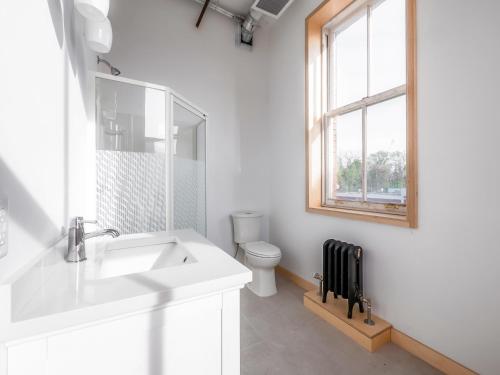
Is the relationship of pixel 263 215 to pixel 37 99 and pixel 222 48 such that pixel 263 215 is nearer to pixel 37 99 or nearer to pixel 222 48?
pixel 222 48

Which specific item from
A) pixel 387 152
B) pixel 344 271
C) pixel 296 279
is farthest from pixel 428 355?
pixel 387 152

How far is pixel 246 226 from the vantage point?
2510mm

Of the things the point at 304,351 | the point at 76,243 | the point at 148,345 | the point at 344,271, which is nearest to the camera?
the point at 148,345

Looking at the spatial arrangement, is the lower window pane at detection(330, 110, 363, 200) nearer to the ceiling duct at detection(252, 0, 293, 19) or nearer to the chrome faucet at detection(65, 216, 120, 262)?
the ceiling duct at detection(252, 0, 293, 19)

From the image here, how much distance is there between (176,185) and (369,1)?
218cm

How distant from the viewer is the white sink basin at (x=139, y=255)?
0.96m

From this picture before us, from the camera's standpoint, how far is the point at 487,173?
1.11m

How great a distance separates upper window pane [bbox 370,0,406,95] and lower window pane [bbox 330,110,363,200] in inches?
11.5

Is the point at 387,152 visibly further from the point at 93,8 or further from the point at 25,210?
the point at 25,210

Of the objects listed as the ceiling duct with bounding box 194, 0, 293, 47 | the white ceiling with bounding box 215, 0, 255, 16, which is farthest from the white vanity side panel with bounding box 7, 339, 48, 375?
the white ceiling with bounding box 215, 0, 255, 16

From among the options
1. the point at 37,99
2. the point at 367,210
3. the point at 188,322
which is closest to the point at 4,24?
the point at 37,99

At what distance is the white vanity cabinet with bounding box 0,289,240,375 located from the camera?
483mm

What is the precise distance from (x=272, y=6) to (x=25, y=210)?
104 inches

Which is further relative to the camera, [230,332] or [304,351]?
[304,351]
